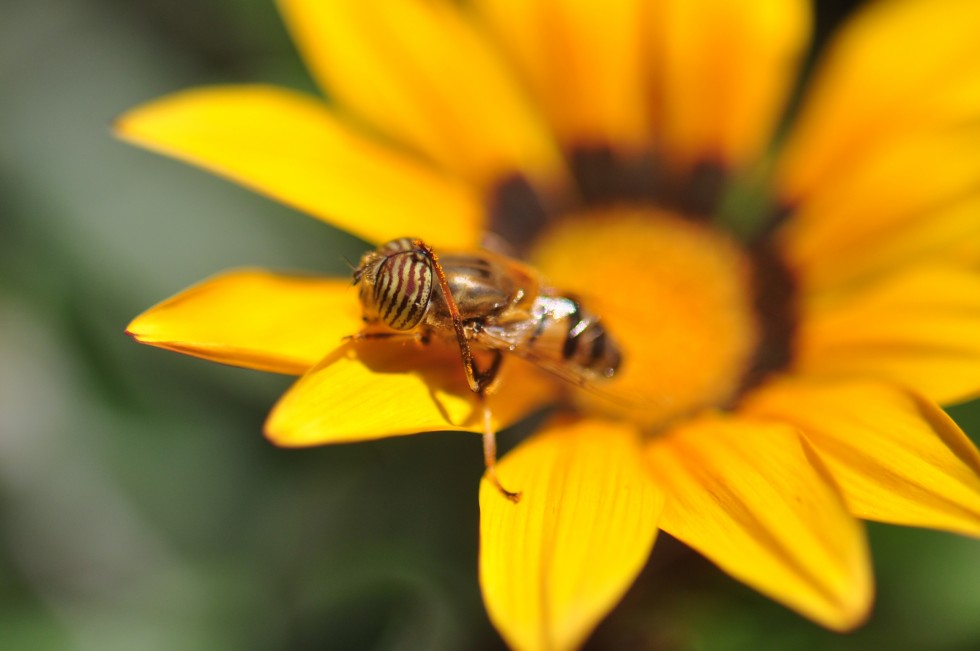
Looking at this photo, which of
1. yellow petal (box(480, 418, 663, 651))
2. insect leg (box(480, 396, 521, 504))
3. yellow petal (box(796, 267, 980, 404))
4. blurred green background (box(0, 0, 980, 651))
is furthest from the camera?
blurred green background (box(0, 0, 980, 651))

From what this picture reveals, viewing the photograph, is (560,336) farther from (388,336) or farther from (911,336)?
(911,336)

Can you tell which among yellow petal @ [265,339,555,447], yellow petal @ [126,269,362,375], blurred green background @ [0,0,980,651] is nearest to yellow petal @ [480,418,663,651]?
yellow petal @ [265,339,555,447]

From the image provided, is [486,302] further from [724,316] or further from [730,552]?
[724,316]

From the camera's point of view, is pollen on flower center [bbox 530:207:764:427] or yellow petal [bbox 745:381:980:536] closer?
yellow petal [bbox 745:381:980:536]

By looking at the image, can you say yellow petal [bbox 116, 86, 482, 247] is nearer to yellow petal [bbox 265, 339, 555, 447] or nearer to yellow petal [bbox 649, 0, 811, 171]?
yellow petal [bbox 265, 339, 555, 447]

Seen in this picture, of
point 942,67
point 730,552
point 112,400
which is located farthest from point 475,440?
point 942,67

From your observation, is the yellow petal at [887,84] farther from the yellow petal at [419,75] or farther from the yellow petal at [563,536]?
the yellow petal at [563,536]

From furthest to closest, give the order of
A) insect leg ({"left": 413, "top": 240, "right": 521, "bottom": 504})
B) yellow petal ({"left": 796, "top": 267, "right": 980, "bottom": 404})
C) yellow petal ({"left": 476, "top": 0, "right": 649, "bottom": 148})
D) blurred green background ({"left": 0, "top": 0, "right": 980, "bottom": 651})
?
yellow petal ({"left": 476, "top": 0, "right": 649, "bottom": 148}), blurred green background ({"left": 0, "top": 0, "right": 980, "bottom": 651}), yellow petal ({"left": 796, "top": 267, "right": 980, "bottom": 404}), insect leg ({"left": 413, "top": 240, "right": 521, "bottom": 504})
